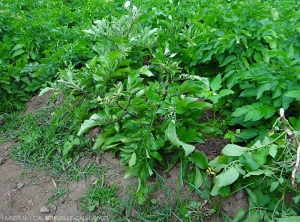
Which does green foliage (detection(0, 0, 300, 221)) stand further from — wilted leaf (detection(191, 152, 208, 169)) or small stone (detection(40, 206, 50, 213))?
small stone (detection(40, 206, 50, 213))

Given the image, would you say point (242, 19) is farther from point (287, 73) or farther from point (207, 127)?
point (207, 127)

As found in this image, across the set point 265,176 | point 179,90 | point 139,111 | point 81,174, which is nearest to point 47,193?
point 81,174

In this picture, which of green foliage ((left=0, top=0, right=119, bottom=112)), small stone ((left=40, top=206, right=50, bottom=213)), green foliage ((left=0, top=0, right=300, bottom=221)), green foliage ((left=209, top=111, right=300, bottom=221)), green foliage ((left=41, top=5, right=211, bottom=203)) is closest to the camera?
Result: green foliage ((left=209, top=111, right=300, bottom=221))

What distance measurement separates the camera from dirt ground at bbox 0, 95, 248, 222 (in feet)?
8.17

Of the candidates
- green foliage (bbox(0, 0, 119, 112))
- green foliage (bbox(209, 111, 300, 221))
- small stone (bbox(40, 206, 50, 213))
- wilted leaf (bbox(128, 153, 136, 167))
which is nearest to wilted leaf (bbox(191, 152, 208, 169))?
green foliage (bbox(209, 111, 300, 221))

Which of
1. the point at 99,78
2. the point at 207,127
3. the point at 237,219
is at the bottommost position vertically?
the point at 237,219

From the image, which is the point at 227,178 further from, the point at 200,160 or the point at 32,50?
the point at 32,50

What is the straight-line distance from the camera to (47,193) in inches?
105

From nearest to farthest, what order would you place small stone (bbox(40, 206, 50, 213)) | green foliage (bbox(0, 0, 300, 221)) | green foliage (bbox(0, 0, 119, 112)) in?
green foliage (bbox(0, 0, 300, 221)) → small stone (bbox(40, 206, 50, 213)) → green foliage (bbox(0, 0, 119, 112))

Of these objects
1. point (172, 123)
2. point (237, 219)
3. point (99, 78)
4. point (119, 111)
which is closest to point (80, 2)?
point (99, 78)

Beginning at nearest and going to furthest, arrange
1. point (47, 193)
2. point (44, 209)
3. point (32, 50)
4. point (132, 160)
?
point (132, 160)
point (44, 209)
point (47, 193)
point (32, 50)

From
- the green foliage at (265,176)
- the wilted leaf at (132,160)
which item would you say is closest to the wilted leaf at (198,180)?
the green foliage at (265,176)

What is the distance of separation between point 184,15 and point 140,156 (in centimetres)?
189

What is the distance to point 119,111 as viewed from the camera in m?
2.59
